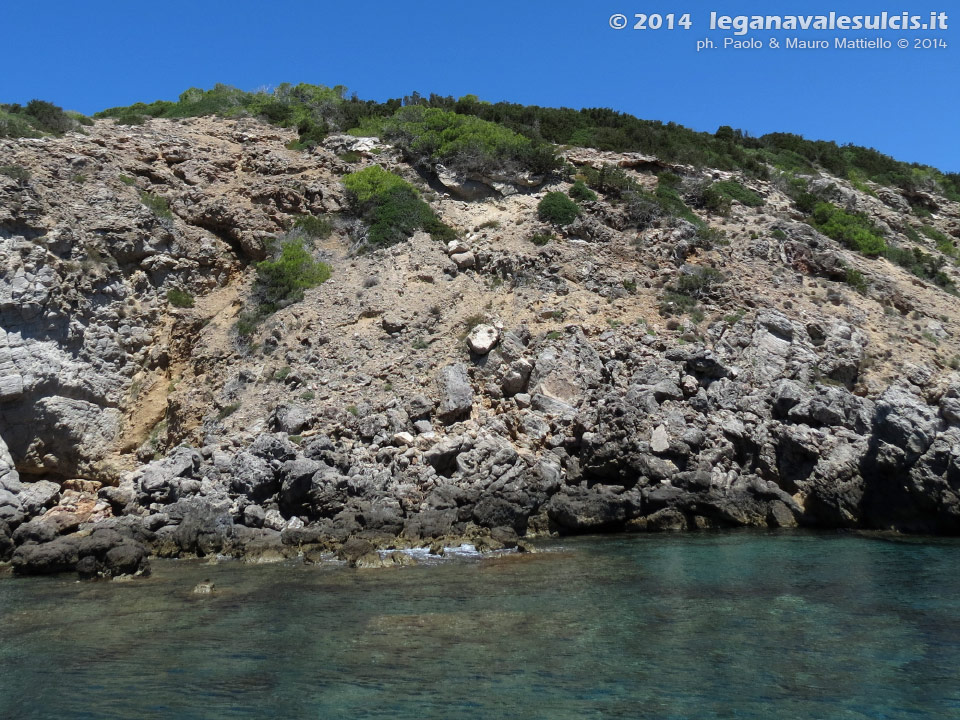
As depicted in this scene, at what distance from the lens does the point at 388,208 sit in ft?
93.6

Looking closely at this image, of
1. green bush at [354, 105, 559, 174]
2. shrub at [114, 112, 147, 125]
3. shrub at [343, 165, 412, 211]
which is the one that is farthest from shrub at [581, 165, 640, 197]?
shrub at [114, 112, 147, 125]

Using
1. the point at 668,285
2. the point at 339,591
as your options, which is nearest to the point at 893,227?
the point at 668,285

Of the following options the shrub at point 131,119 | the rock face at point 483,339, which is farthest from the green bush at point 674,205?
the shrub at point 131,119

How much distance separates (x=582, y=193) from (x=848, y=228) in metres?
10.4

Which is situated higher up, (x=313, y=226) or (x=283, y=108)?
(x=283, y=108)

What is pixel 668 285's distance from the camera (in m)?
25.3

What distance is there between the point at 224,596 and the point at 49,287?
1305 cm

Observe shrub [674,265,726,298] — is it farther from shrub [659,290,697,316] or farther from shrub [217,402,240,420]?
shrub [217,402,240,420]

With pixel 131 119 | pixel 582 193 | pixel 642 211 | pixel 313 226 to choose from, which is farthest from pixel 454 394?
pixel 131 119

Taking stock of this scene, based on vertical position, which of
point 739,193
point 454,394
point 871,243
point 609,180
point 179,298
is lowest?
point 454,394

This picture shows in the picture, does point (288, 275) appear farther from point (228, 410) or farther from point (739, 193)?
point (739, 193)

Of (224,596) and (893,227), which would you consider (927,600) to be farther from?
(893,227)

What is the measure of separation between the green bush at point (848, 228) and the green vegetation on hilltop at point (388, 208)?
14.7 meters

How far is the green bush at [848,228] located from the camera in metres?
29.1
